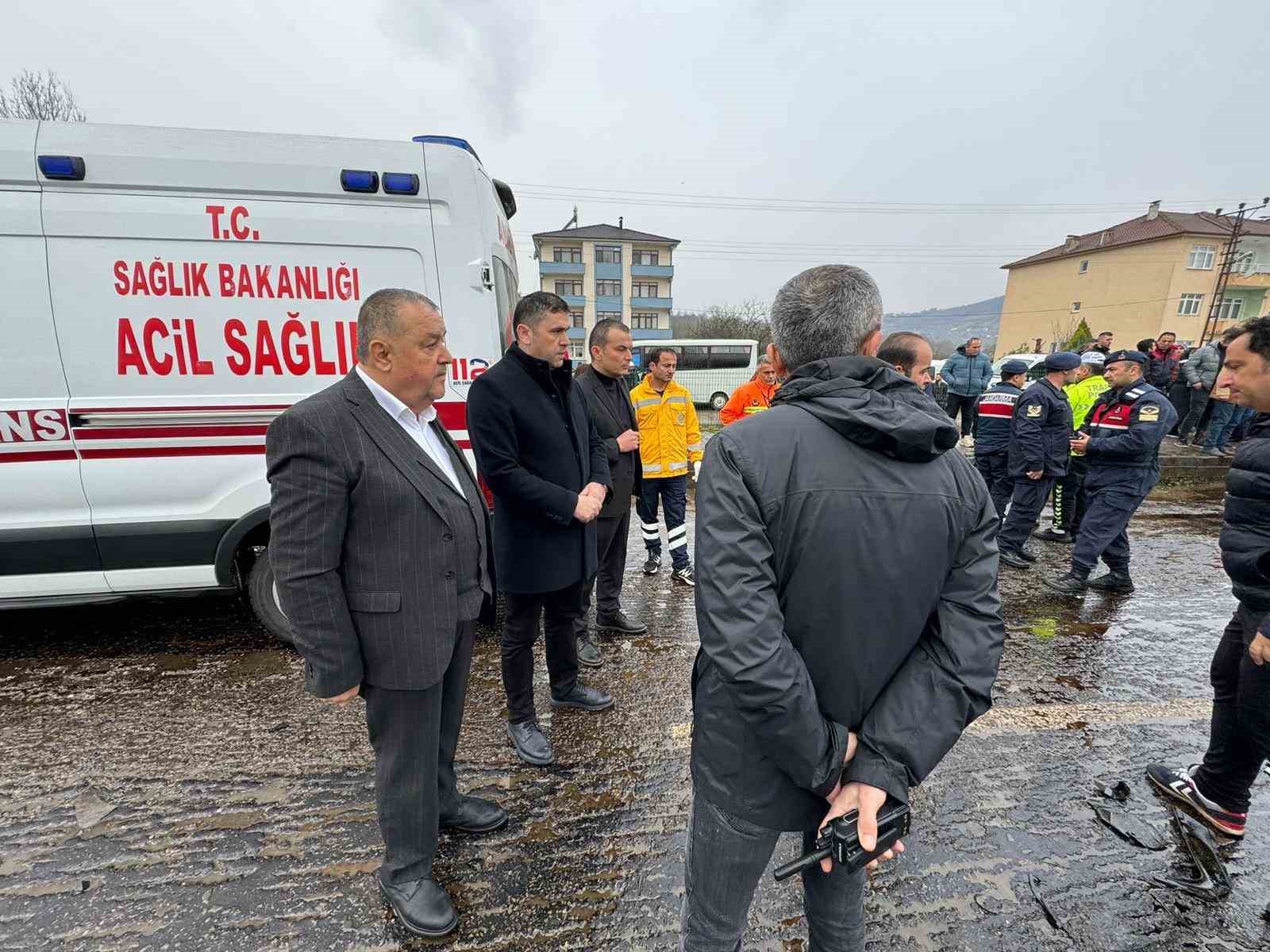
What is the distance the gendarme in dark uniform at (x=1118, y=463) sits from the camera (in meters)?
4.31

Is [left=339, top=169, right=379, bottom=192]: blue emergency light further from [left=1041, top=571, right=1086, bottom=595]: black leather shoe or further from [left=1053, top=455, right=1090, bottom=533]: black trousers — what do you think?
[left=1053, top=455, right=1090, bottom=533]: black trousers

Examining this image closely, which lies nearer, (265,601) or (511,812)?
(511,812)

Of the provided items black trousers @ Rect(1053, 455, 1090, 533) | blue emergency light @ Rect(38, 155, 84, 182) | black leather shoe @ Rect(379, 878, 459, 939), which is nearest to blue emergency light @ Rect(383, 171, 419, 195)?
blue emergency light @ Rect(38, 155, 84, 182)

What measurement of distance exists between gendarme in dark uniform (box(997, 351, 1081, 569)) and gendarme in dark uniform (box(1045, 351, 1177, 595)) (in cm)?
38

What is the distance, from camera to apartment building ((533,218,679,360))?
47.6m

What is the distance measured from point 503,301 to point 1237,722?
13.0ft

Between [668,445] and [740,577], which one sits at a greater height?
[740,577]

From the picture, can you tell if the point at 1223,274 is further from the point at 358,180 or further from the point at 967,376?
the point at 358,180

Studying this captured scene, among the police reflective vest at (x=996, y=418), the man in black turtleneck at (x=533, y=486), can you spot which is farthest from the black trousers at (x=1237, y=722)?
Result: the police reflective vest at (x=996, y=418)

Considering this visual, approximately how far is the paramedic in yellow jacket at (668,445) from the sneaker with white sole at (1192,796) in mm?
2964

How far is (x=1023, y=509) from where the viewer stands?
5.27 meters

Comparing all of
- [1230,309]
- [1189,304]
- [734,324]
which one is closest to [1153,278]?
[1189,304]

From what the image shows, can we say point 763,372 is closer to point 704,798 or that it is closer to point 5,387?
point 704,798

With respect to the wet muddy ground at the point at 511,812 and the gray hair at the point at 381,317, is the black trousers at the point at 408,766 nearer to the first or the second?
the wet muddy ground at the point at 511,812
